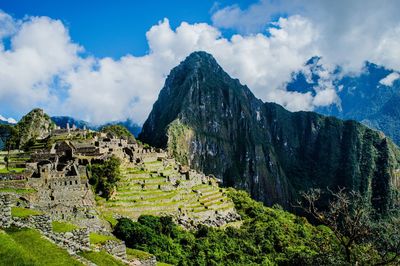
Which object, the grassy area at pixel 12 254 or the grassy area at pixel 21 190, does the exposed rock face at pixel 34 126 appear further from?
the grassy area at pixel 12 254

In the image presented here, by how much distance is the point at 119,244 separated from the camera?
77.3 ft

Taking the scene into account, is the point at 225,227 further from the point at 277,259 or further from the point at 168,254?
the point at 168,254

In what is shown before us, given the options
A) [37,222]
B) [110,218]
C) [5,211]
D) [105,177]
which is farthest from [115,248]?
[105,177]

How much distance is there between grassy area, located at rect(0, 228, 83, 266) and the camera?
12664mm

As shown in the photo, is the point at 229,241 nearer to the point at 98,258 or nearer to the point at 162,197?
the point at 162,197

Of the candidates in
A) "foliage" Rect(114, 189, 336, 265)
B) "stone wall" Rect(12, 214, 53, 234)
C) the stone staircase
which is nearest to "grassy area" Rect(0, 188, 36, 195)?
the stone staircase

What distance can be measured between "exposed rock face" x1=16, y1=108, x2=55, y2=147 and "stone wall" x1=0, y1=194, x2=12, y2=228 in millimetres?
68948

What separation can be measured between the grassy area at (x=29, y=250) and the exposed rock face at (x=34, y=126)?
70304 mm

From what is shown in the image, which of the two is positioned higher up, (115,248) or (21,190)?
(21,190)

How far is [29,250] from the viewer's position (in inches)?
554

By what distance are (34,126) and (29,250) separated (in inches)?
3276

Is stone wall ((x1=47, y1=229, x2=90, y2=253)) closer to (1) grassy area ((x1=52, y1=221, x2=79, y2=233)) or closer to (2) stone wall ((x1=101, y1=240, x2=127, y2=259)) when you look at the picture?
(1) grassy area ((x1=52, y1=221, x2=79, y2=233))

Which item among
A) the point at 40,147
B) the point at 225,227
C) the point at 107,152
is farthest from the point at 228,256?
the point at 40,147

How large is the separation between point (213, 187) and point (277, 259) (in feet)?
91.9
